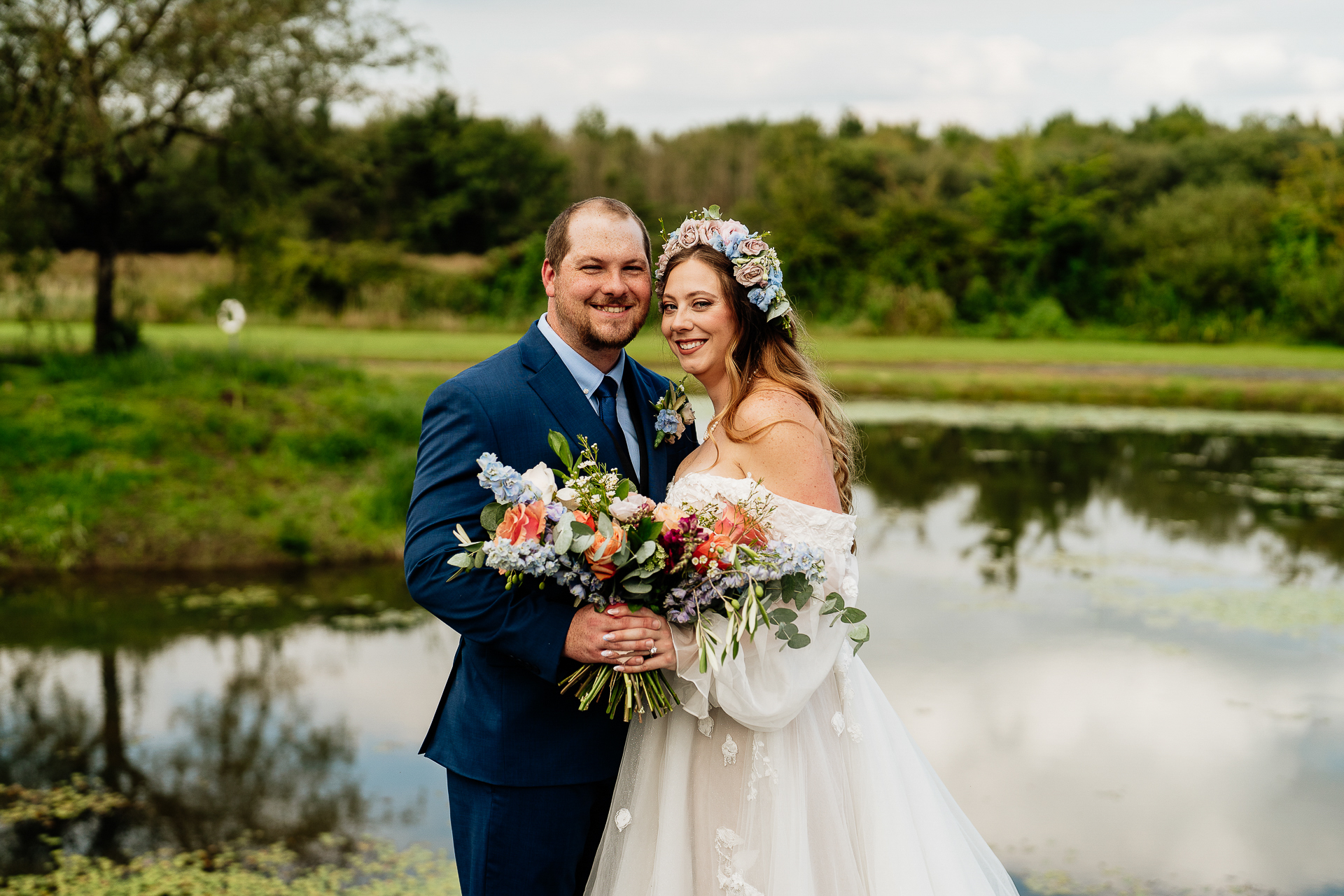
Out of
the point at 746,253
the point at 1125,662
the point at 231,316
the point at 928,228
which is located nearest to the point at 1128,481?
the point at 1125,662

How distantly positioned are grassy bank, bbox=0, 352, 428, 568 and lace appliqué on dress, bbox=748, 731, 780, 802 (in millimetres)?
7795

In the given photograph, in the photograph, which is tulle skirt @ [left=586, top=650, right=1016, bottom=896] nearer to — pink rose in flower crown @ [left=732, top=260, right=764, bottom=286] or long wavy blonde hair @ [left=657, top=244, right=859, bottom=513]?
long wavy blonde hair @ [left=657, top=244, right=859, bottom=513]

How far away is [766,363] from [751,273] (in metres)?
0.29

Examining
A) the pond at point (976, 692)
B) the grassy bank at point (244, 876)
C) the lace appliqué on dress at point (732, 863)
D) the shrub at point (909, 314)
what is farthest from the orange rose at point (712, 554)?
the shrub at point (909, 314)

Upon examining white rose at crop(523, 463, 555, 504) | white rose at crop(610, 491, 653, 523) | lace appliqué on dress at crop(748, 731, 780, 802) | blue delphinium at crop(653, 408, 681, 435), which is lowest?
lace appliqué on dress at crop(748, 731, 780, 802)

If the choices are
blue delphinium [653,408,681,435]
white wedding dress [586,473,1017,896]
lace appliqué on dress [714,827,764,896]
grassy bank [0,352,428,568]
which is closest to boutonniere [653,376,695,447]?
blue delphinium [653,408,681,435]

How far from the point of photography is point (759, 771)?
3023 mm

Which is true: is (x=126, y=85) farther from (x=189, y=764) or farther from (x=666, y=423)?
(x=666, y=423)

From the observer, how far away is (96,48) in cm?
1231

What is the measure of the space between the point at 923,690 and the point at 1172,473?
9282 mm

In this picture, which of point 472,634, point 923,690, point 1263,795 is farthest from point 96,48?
point 1263,795

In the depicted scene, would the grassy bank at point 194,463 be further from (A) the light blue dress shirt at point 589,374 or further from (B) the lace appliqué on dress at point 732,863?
(B) the lace appliqué on dress at point 732,863

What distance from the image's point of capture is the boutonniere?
3367mm

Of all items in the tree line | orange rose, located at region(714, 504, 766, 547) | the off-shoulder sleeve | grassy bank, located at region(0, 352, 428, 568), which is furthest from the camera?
the tree line
